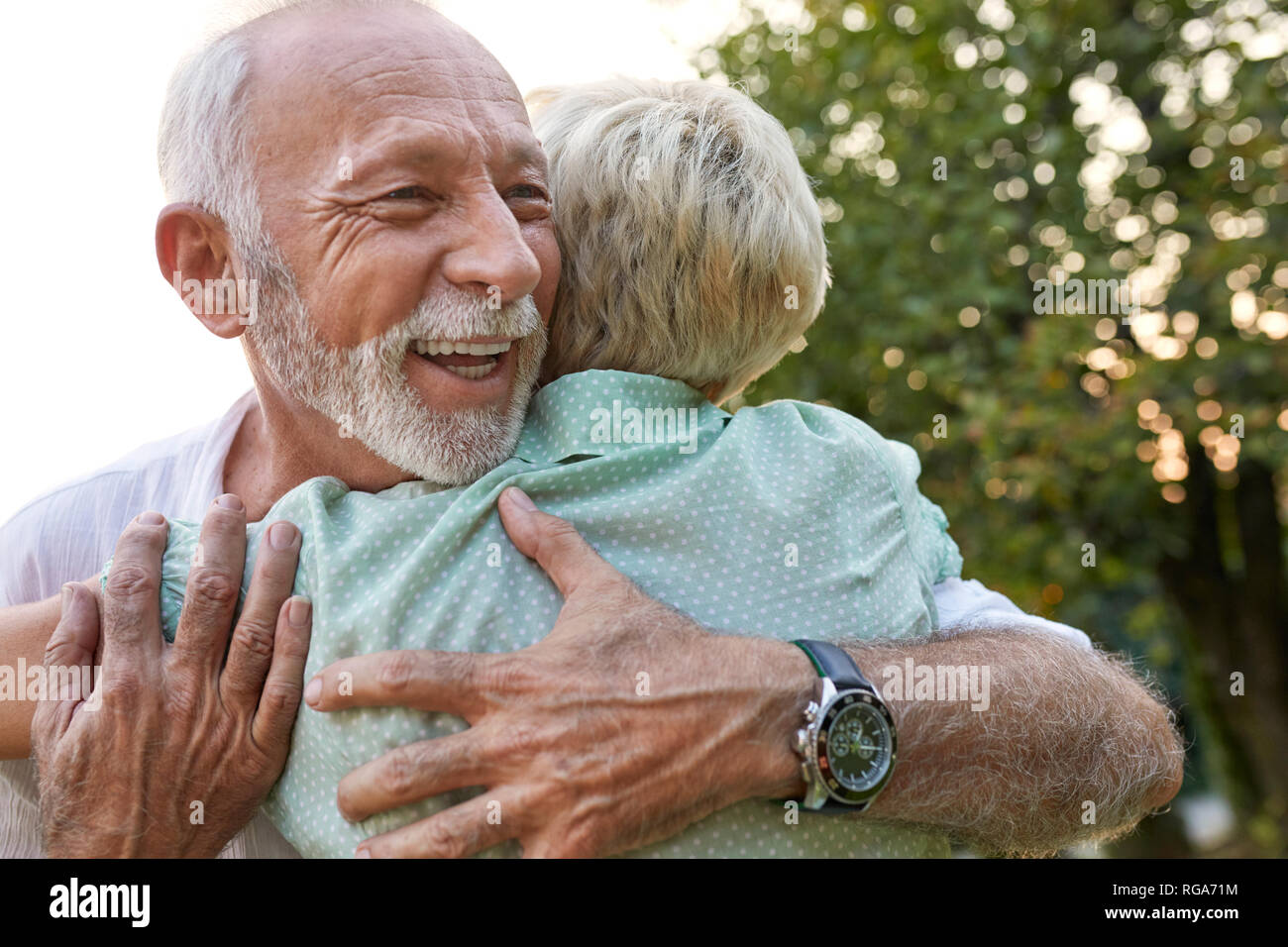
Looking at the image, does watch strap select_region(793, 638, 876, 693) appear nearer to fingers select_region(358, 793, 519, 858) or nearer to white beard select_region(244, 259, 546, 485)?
fingers select_region(358, 793, 519, 858)

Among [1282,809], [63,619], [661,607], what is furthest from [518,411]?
[1282,809]

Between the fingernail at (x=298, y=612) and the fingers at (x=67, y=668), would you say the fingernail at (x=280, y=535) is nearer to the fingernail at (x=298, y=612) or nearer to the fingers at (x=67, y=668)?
the fingernail at (x=298, y=612)

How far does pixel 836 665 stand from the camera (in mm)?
1690

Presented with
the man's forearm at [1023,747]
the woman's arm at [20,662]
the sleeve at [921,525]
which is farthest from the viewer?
the sleeve at [921,525]

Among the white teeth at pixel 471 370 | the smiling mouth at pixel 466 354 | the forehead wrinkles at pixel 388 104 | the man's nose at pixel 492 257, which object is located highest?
the forehead wrinkles at pixel 388 104

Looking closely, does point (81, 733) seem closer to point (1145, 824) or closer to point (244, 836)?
point (244, 836)

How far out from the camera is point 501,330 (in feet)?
6.12

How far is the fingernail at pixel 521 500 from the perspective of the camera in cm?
174

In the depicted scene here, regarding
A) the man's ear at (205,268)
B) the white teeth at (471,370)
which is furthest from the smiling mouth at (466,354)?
the man's ear at (205,268)

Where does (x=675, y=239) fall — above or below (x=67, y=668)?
above

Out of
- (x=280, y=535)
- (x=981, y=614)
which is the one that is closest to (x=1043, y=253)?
(x=981, y=614)

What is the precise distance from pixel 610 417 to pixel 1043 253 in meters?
4.08

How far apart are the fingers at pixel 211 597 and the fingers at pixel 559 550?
0.45m

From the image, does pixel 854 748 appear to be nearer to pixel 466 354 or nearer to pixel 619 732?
pixel 619 732
